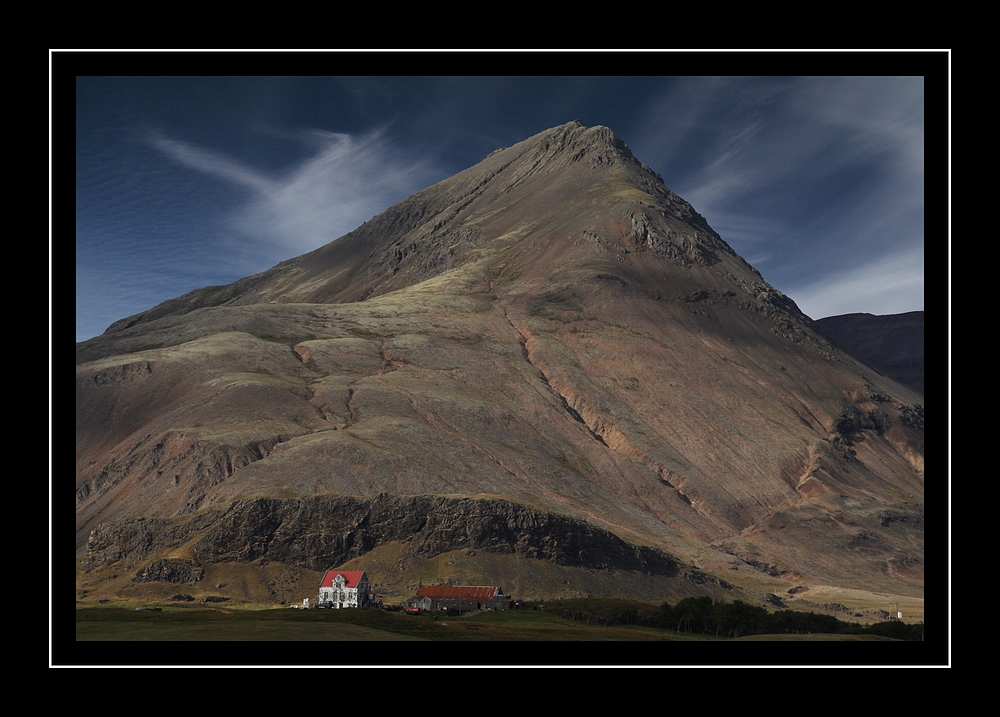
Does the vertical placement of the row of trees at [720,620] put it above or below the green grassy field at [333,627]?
below

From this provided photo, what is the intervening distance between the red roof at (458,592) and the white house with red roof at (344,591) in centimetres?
607

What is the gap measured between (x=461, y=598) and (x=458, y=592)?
2047 millimetres

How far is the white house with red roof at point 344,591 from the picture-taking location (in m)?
106

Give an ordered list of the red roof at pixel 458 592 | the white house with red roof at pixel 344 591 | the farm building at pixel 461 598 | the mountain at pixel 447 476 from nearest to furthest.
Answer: the farm building at pixel 461 598 < the red roof at pixel 458 592 < the white house with red roof at pixel 344 591 < the mountain at pixel 447 476

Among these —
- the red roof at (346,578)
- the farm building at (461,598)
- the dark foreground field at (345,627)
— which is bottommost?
the farm building at (461,598)

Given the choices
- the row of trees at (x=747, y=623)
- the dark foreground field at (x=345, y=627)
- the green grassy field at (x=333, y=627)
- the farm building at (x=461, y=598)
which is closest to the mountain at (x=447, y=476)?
the farm building at (x=461, y=598)

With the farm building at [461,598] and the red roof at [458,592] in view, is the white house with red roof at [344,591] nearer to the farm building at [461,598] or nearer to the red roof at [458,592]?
the farm building at [461,598]

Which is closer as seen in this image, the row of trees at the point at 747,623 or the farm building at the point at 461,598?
the row of trees at the point at 747,623

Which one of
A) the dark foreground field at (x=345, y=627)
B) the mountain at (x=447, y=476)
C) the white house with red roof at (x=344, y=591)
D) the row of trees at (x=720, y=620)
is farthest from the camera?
the mountain at (x=447, y=476)
